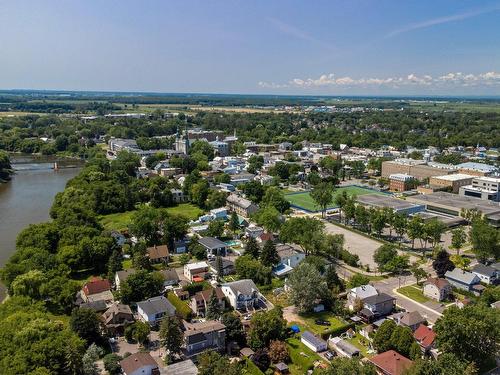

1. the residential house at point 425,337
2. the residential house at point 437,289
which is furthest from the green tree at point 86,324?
the residential house at point 437,289

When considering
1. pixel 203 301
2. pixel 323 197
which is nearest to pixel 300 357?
pixel 203 301

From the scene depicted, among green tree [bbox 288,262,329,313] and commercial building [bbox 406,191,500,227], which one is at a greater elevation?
green tree [bbox 288,262,329,313]

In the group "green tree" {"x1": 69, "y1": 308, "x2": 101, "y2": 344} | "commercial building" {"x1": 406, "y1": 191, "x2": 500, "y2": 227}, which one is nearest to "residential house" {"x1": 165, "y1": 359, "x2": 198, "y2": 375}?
"green tree" {"x1": 69, "y1": 308, "x2": 101, "y2": 344}

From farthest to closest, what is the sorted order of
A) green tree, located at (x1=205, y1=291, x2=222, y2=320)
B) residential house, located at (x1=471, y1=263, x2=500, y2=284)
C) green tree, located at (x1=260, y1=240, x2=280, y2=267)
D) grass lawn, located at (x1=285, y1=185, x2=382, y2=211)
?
grass lawn, located at (x1=285, y1=185, x2=382, y2=211)
green tree, located at (x1=260, y1=240, x2=280, y2=267)
residential house, located at (x1=471, y1=263, x2=500, y2=284)
green tree, located at (x1=205, y1=291, x2=222, y2=320)

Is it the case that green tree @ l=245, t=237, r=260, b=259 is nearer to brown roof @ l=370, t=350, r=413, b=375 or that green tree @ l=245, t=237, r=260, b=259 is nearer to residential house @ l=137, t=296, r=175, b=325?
residential house @ l=137, t=296, r=175, b=325

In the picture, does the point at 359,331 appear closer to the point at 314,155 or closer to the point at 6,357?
the point at 6,357

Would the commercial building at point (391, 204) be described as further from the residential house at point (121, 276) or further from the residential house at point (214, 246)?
the residential house at point (121, 276)
